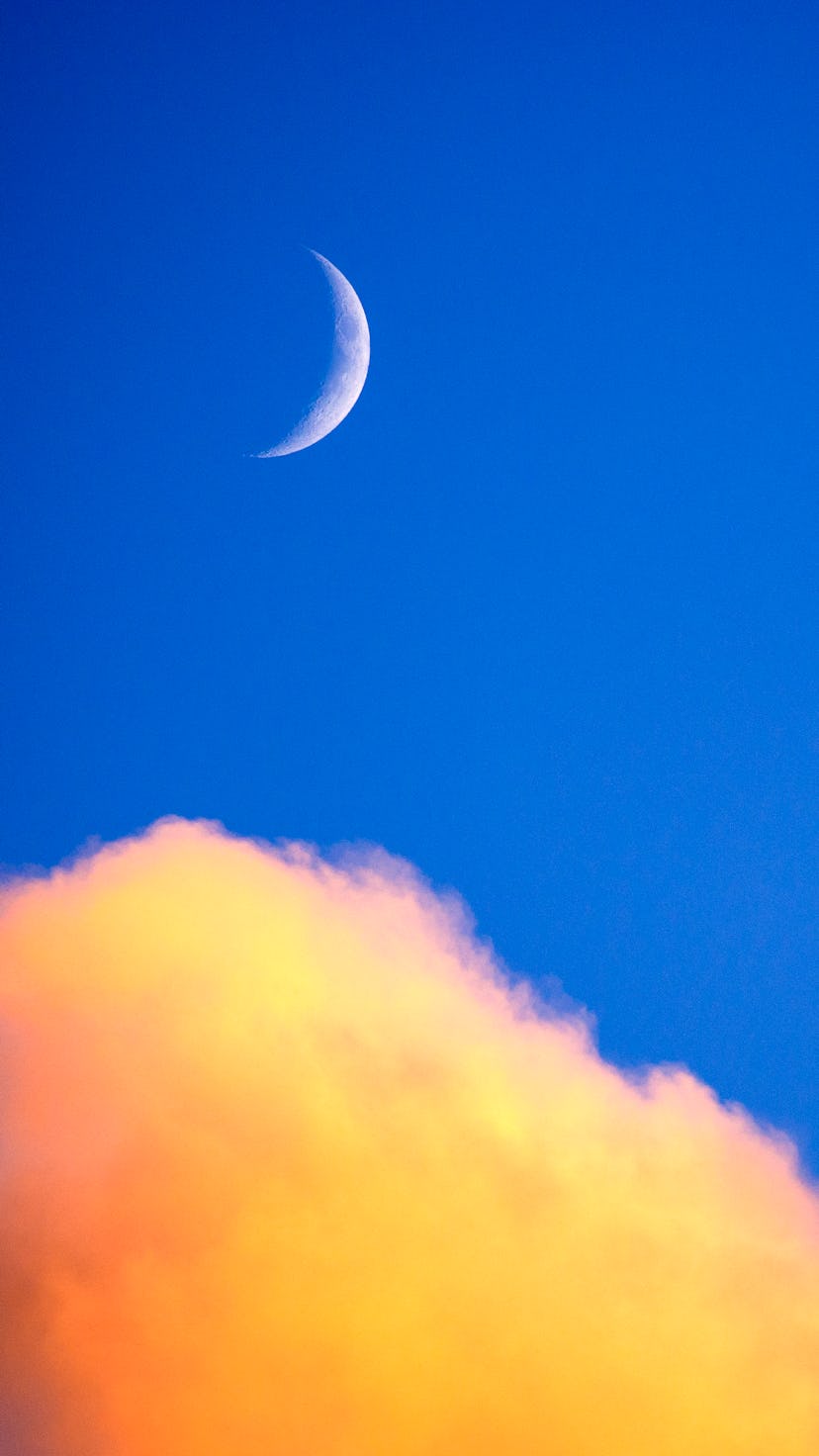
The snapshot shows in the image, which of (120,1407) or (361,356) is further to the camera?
(120,1407)

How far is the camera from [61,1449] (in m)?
16.4

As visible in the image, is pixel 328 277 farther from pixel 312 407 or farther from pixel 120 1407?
pixel 120 1407

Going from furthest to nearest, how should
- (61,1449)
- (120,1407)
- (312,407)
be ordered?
1. (120,1407)
2. (61,1449)
3. (312,407)

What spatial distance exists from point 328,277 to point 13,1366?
23687mm

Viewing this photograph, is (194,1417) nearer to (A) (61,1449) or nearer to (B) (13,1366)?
(A) (61,1449)

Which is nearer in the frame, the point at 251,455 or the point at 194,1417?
the point at 251,455

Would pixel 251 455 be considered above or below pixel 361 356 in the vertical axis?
below

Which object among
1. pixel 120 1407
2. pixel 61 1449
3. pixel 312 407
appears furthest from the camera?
pixel 120 1407

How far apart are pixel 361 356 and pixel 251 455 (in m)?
2.65

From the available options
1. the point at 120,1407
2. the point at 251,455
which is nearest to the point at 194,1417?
the point at 120,1407

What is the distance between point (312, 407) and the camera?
1434cm

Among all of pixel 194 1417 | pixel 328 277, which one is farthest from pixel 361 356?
pixel 194 1417

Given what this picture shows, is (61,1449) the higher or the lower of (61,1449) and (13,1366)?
the lower

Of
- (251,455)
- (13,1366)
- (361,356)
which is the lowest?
(13,1366)
